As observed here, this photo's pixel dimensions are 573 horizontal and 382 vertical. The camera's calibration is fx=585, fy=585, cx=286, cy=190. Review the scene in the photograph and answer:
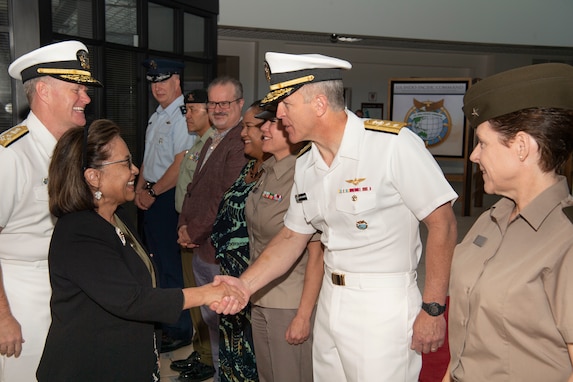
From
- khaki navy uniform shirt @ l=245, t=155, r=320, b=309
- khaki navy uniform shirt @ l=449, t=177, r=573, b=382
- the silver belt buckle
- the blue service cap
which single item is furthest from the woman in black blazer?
the blue service cap

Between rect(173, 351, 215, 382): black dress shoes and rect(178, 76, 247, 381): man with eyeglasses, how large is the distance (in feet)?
0.06

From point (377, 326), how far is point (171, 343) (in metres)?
2.47

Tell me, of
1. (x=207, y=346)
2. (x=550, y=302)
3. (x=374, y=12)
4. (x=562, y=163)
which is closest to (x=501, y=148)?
(x=562, y=163)

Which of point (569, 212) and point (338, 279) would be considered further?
point (338, 279)

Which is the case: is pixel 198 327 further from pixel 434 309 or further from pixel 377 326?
pixel 434 309

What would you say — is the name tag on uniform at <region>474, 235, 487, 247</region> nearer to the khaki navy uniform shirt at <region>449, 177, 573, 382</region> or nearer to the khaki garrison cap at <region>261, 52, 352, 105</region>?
the khaki navy uniform shirt at <region>449, 177, 573, 382</region>

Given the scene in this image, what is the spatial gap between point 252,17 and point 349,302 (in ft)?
17.4

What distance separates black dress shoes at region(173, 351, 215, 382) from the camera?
346 centimetres

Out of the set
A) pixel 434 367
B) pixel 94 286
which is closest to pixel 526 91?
pixel 94 286

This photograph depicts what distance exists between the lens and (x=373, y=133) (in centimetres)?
193

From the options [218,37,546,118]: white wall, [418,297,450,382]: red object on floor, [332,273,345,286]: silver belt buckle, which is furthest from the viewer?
[218,37,546,118]: white wall

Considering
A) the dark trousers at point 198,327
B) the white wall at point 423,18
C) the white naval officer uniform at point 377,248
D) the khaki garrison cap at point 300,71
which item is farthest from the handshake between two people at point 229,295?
the white wall at point 423,18

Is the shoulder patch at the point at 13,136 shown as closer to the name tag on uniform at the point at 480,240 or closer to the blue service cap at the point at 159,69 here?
the name tag on uniform at the point at 480,240

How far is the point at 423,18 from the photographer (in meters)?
7.40
